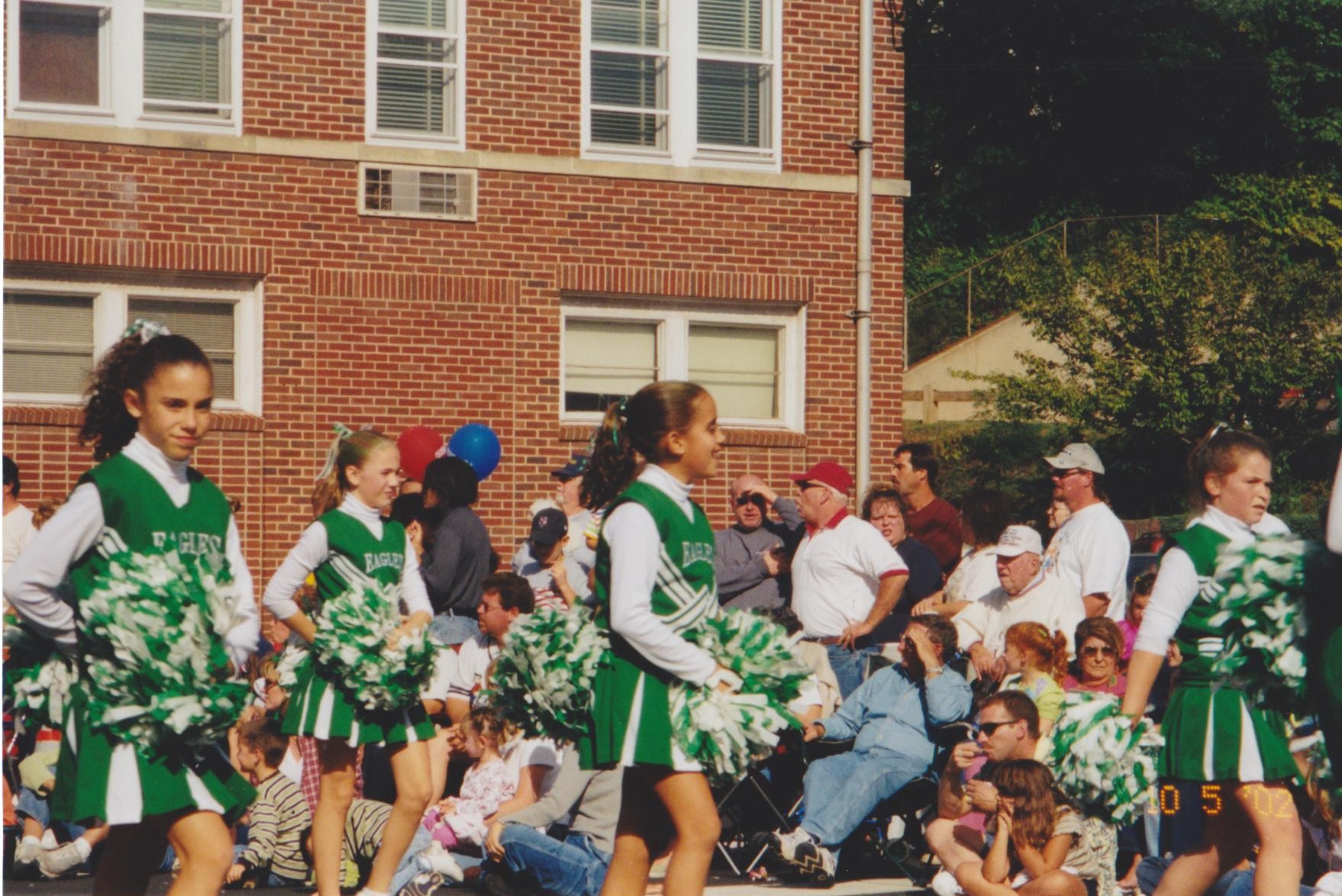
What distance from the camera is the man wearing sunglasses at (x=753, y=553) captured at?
11.2 metres

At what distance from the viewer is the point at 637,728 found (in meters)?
5.79

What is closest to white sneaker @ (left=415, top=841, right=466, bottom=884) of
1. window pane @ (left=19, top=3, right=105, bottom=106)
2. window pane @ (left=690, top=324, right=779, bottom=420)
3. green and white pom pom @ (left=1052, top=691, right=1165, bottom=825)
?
green and white pom pom @ (left=1052, top=691, right=1165, bottom=825)

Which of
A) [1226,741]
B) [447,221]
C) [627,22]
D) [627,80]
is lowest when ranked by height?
[1226,741]

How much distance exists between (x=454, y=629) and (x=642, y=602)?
17.2 feet

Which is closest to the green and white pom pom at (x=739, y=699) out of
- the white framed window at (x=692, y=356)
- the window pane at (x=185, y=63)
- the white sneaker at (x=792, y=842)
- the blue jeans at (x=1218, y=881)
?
the blue jeans at (x=1218, y=881)

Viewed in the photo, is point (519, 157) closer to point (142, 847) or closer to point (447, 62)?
point (447, 62)

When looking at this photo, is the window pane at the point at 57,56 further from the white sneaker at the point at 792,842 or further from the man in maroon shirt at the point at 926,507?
the white sneaker at the point at 792,842

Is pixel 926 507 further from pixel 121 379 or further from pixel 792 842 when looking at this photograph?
pixel 121 379

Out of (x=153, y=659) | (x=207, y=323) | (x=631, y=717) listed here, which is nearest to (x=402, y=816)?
(x=631, y=717)

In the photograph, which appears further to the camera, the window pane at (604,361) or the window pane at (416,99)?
the window pane at (604,361)

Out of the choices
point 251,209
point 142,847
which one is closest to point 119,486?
point 142,847

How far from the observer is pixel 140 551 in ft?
17.4

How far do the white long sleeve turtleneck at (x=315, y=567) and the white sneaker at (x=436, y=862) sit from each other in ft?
4.69

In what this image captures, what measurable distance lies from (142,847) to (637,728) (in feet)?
4.73
